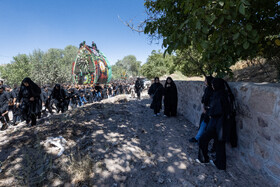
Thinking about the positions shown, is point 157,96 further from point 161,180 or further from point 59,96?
point 59,96

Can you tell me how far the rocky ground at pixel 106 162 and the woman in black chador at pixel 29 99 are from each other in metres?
1.17

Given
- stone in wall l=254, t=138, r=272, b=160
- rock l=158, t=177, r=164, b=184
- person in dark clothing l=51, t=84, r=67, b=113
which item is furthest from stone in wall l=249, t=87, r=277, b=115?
person in dark clothing l=51, t=84, r=67, b=113

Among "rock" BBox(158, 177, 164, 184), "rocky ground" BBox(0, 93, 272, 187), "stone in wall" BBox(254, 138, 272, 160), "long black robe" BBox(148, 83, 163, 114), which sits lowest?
"rock" BBox(158, 177, 164, 184)

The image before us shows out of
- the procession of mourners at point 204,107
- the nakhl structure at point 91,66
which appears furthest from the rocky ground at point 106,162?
the nakhl structure at point 91,66

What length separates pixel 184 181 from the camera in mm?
2441

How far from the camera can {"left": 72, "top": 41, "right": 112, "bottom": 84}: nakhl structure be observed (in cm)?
2106

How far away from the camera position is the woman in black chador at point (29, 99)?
4.66m

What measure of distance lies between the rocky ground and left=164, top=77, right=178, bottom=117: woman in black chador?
6.26ft

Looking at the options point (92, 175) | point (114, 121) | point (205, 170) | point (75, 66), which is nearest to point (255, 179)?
point (205, 170)

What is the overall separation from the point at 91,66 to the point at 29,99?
60.0ft

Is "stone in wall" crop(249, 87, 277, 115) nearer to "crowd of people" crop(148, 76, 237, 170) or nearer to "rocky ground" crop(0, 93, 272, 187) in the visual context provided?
"crowd of people" crop(148, 76, 237, 170)

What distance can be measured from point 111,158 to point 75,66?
76.7ft

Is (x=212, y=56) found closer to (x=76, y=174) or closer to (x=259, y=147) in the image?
(x=259, y=147)

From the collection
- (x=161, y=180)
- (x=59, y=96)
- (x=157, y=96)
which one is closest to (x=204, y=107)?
(x=161, y=180)
